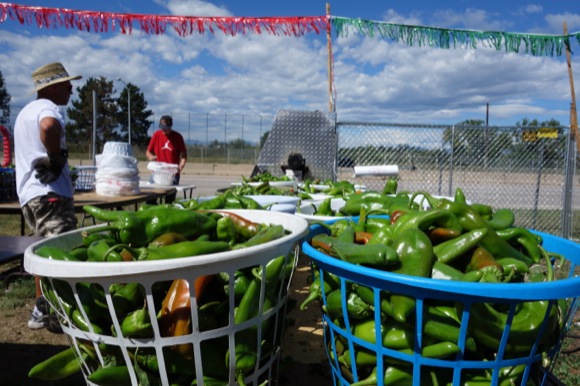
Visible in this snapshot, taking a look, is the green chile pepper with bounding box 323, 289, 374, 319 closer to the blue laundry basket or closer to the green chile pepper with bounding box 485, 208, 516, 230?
the blue laundry basket

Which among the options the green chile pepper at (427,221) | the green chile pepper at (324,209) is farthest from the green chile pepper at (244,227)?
the green chile pepper at (324,209)

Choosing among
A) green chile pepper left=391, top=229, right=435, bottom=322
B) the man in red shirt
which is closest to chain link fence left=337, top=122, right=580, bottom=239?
the man in red shirt

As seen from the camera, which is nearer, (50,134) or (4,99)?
(50,134)

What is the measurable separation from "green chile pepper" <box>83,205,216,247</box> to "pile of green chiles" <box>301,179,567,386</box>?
0.50 meters

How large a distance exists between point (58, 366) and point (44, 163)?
8.17ft

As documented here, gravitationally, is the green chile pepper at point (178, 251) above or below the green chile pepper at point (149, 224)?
below

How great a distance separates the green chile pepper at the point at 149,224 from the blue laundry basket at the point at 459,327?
1.70ft

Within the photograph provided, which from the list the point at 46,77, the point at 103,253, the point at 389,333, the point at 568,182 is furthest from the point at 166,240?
the point at 568,182

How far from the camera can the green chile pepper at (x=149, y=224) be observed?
4.97 ft

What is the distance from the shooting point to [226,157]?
111 feet

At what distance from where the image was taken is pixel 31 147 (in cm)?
346

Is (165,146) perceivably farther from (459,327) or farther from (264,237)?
(459,327)

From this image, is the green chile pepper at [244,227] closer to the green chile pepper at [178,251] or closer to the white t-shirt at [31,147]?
the green chile pepper at [178,251]

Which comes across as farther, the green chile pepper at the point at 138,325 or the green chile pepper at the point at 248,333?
the green chile pepper at the point at 248,333
